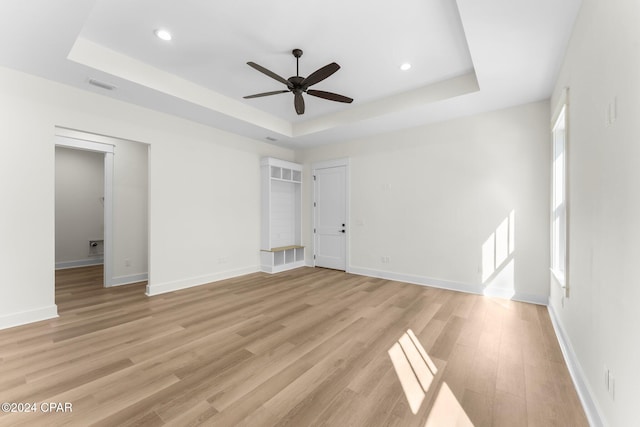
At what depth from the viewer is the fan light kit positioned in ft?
8.93

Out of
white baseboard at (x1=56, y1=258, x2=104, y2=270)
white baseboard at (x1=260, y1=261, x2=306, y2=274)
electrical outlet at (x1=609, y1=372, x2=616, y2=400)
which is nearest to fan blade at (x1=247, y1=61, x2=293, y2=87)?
electrical outlet at (x1=609, y1=372, x2=616, y2=400)

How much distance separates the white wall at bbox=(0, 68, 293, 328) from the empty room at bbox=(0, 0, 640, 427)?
28 millimetres

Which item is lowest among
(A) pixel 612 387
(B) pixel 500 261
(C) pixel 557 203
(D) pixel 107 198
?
(A) pixel 612 387

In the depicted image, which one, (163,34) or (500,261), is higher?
(163,34)

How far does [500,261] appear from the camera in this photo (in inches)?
155

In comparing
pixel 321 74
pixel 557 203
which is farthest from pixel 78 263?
pixel 557 203

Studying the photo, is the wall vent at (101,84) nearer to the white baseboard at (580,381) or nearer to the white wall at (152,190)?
the white wall at (152,190)

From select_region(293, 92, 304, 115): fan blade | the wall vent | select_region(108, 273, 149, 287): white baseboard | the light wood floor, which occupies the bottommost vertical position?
the light wood floor

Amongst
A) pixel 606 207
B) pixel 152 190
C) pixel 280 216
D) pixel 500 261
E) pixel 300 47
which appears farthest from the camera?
pixel 280 216

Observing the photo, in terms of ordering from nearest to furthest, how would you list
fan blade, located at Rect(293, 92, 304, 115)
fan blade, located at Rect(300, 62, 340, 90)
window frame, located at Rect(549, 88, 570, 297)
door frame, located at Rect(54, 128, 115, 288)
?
1. fan blade, located at Rect(300, 62, 340, 90)
2. window frame, located at Rect(549, 88, 570, 297)
3. fan blade, located at Rect(293, 92, 304, 115)
4. door frame, located at Rect(54, 128, 115, 288)

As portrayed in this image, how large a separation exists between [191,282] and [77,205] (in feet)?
13.9

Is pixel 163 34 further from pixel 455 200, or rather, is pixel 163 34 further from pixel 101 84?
pixel 455 200

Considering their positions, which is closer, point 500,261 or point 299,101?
point 299,101

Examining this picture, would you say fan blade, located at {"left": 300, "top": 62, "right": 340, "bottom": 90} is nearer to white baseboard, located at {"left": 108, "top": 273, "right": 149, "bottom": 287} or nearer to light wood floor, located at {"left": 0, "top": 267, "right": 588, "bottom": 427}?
light wood floor, located at {"left": 0, "top": 267, "right": 588, "bottom": 427}
